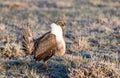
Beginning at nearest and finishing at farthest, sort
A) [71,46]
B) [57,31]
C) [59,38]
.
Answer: [59,38]
[57,31]
[71,46]

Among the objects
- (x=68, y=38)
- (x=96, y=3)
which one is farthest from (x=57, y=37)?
(x=96, y=3)

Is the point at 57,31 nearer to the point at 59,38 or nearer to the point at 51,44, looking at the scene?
the point at 59,38

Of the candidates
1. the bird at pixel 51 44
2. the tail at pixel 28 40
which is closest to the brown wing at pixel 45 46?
the bird at pixel 51 44

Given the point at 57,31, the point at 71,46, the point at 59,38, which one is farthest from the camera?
the point at 71,46

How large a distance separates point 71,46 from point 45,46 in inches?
103

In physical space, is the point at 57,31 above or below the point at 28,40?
above

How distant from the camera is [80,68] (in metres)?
7.88

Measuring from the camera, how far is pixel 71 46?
10.8m

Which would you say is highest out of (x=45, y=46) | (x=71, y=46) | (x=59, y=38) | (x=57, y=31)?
(x=57, y=31)

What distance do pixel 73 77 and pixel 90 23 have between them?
7.48 metres

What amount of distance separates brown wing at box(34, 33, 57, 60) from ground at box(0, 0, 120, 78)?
38cm

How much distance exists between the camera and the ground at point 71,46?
26.1 ft

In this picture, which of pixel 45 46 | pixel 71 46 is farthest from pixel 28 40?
pixel 71 46

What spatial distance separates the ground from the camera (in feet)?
26.1
